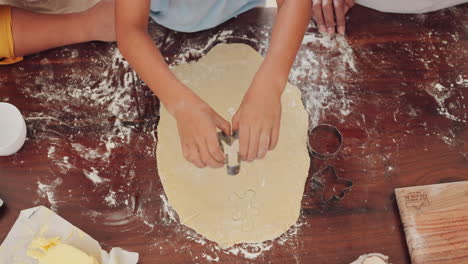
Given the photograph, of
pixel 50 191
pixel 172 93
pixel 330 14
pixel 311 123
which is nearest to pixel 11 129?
pixel 50 191

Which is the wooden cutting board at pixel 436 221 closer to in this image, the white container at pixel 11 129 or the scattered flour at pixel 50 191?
the scattered flour at pixel 50 191

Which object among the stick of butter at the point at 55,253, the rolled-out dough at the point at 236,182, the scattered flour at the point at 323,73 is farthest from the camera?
the scattered flour at the point at 323,73

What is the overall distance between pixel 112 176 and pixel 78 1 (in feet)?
2.21

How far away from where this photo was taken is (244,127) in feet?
3.46

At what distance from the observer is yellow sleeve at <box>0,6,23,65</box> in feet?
4.05

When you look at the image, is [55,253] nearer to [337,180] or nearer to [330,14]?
[337,180]

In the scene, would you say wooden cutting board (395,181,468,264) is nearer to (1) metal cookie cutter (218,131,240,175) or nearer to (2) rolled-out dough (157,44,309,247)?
(2) rolled-out dough (157,44,309,247)

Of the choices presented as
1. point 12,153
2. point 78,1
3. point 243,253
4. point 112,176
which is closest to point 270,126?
point 243,253

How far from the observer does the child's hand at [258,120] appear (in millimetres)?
1059

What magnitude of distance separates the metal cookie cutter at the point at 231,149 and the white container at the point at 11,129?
21.9 inches

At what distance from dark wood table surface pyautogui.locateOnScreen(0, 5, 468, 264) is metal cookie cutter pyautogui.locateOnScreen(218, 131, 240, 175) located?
0.21m

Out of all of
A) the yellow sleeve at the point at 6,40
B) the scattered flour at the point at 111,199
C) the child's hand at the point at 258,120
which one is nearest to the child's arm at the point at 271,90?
the child's hand at the point at 258,120

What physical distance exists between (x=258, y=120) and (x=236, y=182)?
0.19 meters

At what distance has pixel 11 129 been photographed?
3.84ft
